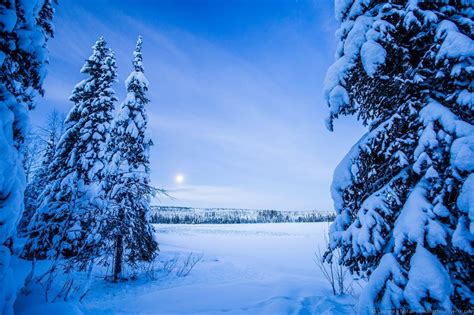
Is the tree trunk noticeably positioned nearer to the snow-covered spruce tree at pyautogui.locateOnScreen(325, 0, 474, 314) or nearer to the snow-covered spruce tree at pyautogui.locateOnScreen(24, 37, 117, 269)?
the snow-covered spruce tree at pyautogui.locateOnScreen(24, 37, 117, 269)

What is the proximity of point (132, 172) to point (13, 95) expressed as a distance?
317 inches

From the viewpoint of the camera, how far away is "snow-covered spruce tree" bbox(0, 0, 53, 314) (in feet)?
10.1

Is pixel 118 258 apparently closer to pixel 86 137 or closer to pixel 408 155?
pixel 86 137

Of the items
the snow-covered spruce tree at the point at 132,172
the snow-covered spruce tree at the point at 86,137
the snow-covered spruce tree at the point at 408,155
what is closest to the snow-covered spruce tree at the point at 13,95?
the snow-covered spruce tree at the point at 408,155

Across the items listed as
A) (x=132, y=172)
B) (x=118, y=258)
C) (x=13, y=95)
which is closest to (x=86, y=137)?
(x=132, y=172)

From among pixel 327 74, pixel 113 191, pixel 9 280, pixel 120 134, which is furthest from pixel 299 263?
pixel 9 280

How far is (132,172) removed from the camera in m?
11.5

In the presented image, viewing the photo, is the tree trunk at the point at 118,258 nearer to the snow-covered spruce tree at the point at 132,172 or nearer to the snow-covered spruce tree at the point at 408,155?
the snow-covered spruce tree at the point at 132,172

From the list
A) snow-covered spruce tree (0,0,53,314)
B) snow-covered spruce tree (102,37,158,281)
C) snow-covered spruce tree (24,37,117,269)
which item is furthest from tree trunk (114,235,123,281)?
snow-covered spruce tree (0,0,53,314)

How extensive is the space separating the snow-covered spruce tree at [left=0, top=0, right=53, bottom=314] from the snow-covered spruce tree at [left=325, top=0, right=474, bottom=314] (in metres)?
5.02

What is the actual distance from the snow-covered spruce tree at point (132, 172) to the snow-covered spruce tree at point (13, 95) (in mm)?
6938

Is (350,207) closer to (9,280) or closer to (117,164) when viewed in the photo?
(9,280)

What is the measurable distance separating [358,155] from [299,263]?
14.8 metres

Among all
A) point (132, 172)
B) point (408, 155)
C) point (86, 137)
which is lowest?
point (408, 155)
